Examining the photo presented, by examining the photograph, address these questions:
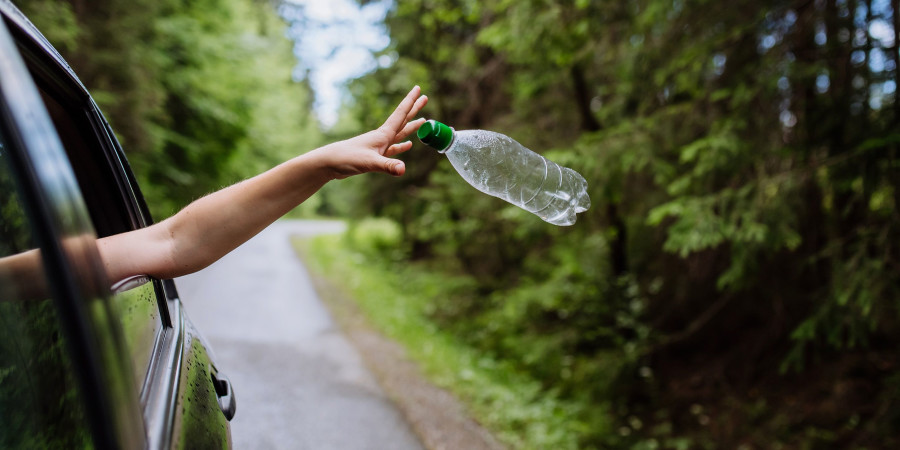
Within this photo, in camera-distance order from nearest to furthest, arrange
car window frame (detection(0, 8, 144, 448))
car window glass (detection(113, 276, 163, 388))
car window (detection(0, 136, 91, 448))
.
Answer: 1. car window frame (detection(0, 8, 144, 448))
2. car window (detection(0, 136, 91, 448))
3. car window glass (detection(113, 276, 163, 388))

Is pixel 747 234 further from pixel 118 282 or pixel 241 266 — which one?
pixel 241 266

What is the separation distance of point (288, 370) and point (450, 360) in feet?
6.66

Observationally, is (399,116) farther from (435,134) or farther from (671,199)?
(671,199)

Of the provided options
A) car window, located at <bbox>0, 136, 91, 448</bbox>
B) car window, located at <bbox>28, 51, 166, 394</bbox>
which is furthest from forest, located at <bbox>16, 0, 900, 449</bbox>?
car window, located at <bbox>0, 136, 91, 448</bbox>

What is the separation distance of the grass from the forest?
30 centimetres

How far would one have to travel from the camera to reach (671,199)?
6020mm

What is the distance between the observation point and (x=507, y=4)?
5645mm

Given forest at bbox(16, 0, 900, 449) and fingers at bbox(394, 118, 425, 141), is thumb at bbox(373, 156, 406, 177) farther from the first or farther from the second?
forest at bbox(16, 0, 900, 449)

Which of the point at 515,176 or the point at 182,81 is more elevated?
the point at 182,81

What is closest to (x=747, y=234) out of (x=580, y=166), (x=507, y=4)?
(x=580, y=166)

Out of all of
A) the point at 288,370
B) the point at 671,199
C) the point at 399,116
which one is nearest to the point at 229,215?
the point at 399,116

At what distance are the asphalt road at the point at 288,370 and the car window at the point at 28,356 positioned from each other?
55.8 inches

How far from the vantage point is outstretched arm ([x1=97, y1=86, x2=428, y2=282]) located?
163 centimetres

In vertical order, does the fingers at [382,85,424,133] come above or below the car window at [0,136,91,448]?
above
